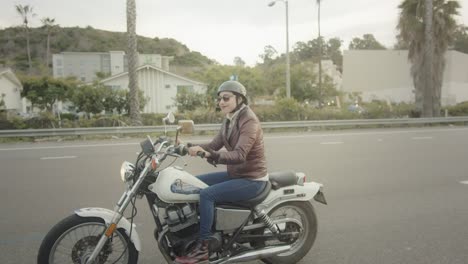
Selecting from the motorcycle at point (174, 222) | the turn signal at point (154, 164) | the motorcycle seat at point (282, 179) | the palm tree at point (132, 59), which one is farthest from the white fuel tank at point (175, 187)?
the palm tree at point (132, 59)

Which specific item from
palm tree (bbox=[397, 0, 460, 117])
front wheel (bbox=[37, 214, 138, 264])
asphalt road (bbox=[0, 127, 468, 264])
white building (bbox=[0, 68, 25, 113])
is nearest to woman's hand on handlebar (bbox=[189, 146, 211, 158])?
front wheel (bbox=[37, 214, 138, 264])

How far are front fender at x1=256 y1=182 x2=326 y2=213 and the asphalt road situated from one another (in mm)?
745

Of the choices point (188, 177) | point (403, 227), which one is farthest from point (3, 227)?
point (403, 227)

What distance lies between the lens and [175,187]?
11.7 feet

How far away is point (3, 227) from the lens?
211 inches

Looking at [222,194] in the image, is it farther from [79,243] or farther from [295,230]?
[79,243]

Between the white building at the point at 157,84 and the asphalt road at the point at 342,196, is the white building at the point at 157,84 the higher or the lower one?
the higher one

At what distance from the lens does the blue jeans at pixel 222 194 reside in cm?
361

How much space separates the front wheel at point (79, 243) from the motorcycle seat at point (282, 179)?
1388mm

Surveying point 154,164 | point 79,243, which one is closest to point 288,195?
point 154,164

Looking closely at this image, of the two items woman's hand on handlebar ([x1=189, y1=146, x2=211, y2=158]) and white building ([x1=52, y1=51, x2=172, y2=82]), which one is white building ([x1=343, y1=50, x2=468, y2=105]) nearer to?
white building ([x1=52, y1=51, x2=172, y2=82])

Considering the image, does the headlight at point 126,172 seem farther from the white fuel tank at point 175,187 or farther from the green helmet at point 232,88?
the green helmet at point 232,88

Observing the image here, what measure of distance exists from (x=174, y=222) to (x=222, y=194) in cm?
47

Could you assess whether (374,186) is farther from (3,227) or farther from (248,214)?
(3,227)
